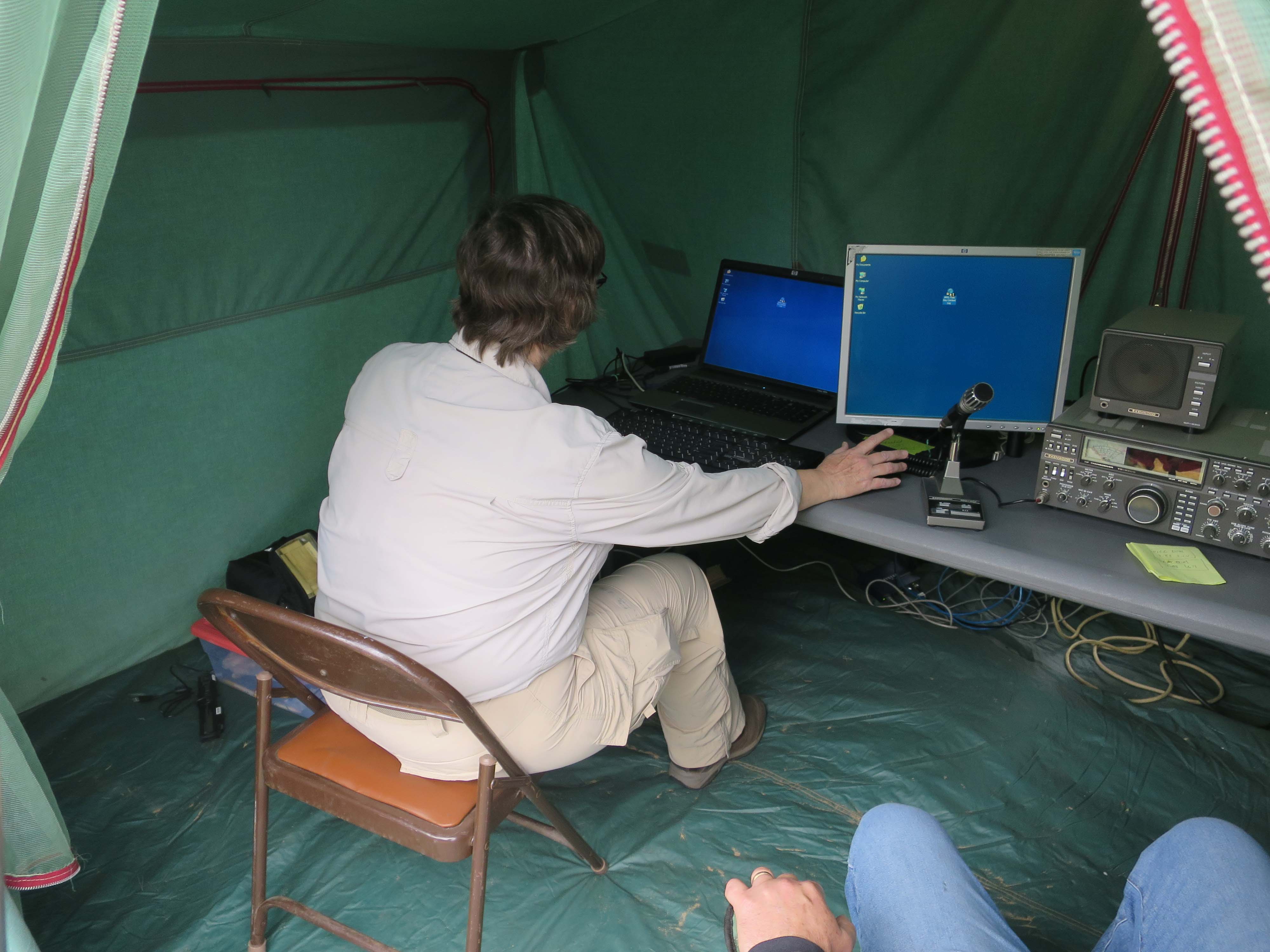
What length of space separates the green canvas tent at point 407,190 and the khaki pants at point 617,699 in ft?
3.15

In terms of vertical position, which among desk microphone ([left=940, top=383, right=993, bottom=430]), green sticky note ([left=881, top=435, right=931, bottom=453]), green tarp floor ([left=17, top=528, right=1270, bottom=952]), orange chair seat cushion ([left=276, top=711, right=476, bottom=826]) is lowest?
green tarp floor ([left=17, top=528, right=1270, bottom=952])

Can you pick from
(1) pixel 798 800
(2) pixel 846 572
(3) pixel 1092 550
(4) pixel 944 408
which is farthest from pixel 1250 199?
(2) pixel 846 572

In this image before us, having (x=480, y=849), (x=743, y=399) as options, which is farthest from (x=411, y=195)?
(x=480, y=849)

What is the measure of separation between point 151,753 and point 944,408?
1.89 meters

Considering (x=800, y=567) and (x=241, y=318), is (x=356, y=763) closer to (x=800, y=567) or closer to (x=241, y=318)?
(x=241, y=318)

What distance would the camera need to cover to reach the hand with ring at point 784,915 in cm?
88

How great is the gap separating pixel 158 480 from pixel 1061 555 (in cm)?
198

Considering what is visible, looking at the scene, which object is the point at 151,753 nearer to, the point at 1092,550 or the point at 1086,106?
the point at 1092,550

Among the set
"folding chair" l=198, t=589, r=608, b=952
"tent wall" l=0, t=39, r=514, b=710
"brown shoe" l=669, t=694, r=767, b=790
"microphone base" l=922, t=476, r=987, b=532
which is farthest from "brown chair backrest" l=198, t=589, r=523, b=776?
"tent wall" l=0, t=39, r=514, b=710

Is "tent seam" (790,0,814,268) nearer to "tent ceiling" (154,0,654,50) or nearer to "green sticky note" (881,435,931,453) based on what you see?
"tent ceiling" (154,0,654,50)

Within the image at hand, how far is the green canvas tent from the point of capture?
2064 millimetres

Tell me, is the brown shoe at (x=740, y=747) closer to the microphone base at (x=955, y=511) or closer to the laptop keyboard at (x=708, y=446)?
the laptop keyboard at (x=708, y=446)

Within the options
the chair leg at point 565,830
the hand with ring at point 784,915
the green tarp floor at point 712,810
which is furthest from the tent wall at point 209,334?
the hand with ring at point 784,915

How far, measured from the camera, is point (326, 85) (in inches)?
91.0
